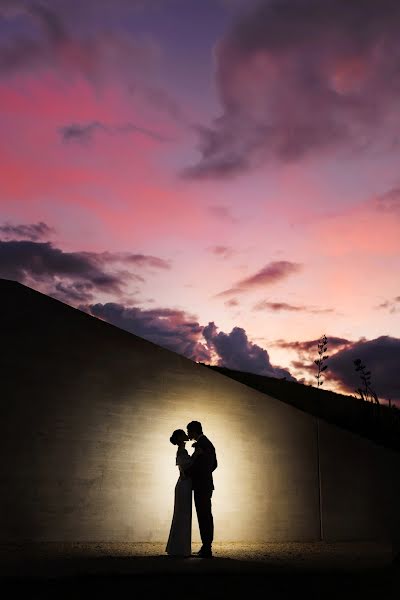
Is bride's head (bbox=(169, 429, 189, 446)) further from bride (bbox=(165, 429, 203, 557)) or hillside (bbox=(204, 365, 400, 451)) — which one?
hillside (bbox=(204, 365, 400, 451))

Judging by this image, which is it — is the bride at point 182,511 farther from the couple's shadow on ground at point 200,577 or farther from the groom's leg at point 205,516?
the couple's shadow on ground at point 200,577

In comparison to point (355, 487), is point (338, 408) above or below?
above

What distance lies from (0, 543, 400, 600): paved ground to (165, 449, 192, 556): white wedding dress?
0.25 metres

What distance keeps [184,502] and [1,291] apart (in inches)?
154

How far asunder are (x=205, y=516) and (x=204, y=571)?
1.68 meters

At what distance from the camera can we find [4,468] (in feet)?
28.8

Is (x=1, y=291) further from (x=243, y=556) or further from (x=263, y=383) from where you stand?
(x=263, y=383)

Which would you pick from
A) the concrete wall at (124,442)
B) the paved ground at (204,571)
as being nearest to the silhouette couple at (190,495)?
the paved ground at (204,571)

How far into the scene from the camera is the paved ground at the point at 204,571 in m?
5.74

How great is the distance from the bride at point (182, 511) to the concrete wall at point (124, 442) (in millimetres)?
876

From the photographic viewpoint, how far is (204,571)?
22.6 feet

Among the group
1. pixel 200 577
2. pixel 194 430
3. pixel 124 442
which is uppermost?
pixel 194 430

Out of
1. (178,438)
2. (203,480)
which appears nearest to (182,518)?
(203,480)

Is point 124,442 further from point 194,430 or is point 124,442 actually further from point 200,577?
point 200,577
